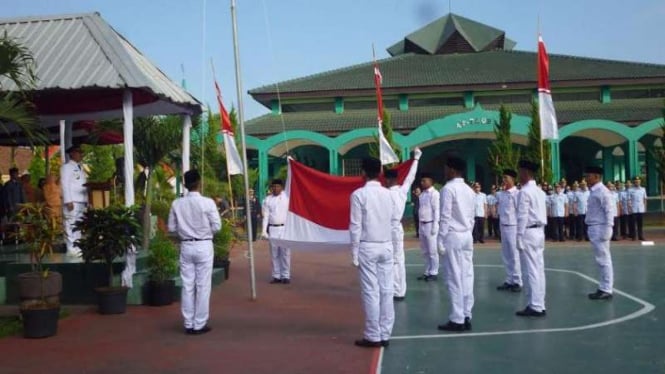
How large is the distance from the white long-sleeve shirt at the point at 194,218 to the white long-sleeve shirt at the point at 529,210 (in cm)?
411

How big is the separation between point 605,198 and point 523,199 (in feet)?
5.45

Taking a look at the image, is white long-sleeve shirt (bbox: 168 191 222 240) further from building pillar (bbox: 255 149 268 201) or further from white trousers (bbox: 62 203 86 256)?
building pillar (bbox: 255 149 268 201)

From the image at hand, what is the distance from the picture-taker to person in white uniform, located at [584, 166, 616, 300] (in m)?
10.1

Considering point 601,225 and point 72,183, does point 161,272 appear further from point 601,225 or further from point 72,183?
point 601,225

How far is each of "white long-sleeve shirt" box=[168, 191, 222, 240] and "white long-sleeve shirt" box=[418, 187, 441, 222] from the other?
4.78 metres

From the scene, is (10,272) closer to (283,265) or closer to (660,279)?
(283,265)

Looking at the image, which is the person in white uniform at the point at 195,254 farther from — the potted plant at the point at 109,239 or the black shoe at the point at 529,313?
the black shoe at the point at 529,313

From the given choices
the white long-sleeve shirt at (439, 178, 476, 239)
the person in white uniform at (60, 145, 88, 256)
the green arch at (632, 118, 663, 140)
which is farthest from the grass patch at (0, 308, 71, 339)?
the green arch at (632, 118, 663, 140)

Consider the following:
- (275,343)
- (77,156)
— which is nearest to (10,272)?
(77,156)

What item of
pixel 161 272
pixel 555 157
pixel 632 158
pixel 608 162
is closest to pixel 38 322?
pixel 161 272

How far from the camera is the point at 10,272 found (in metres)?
10.6

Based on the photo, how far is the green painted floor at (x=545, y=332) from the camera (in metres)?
6.38

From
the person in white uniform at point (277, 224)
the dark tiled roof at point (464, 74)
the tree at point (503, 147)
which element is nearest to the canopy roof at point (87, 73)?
the person in white uniform at point (277, 224)

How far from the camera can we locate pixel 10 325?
28.6 ft
